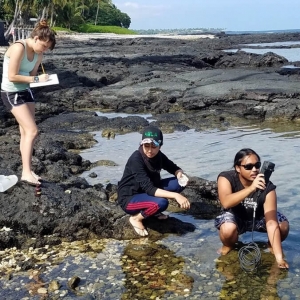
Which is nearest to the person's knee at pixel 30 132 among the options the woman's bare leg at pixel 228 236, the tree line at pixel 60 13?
the woman's bare leg at pixel 228 236

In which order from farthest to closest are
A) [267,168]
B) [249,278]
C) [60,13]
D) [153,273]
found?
[60,13]
[153,273]
[249,278]
[267,168]

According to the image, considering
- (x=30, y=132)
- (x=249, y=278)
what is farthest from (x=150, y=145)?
(x=249, y=278)

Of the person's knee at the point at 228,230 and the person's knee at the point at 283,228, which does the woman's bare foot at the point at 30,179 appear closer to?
the person's knee at the point at 228,230

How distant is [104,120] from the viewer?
14.8m

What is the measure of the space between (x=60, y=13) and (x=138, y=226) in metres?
72.9

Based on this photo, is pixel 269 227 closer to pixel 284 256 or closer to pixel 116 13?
pixel 284 256

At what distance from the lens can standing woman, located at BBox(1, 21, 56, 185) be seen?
5.96 metres

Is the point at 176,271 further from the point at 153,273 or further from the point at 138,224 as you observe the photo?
the point at 138,224

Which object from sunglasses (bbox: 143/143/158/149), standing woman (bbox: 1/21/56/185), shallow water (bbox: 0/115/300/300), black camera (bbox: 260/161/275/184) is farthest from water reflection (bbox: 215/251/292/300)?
standing woman (bbox: 1/21/56/185)

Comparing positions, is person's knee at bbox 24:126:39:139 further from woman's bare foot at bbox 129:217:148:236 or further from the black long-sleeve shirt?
woman's bare foot at bbox 129:217:148:236

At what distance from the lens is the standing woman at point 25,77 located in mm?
5957

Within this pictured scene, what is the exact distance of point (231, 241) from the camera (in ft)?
18.3

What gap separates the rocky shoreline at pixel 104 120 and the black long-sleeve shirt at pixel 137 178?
0.33 metres

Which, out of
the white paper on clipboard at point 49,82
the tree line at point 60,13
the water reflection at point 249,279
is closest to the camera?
the water reflection at point 249,279
